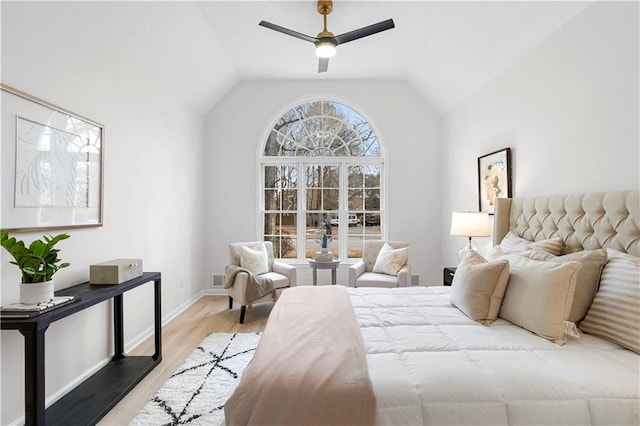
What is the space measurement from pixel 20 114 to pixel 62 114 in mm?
333

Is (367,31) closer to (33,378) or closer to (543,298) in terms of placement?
(543,298)

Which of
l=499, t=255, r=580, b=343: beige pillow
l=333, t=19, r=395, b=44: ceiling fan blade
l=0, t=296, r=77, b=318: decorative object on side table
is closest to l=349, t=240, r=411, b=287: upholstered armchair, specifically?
l=499, t=255, r=580, b=343: beige pillow

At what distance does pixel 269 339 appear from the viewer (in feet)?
5.40

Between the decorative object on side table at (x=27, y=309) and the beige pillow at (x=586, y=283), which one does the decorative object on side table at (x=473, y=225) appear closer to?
the beige pillow at (x=586, y=283)

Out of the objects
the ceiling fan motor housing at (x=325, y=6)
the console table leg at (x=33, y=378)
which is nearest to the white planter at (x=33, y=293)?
the console table leg at (x=33, y=378)

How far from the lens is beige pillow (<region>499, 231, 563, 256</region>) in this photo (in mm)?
2365

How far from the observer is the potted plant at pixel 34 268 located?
5.63ft

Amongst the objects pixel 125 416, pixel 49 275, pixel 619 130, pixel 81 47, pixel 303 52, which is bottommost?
pixel 125 416

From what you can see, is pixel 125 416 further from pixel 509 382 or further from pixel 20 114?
pixel 509 382

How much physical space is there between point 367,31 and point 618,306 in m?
2.48

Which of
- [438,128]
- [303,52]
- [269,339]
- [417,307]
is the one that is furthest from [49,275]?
[438,128]

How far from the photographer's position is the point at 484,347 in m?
1.54

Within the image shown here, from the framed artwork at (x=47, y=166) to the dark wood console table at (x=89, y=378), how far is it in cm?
53

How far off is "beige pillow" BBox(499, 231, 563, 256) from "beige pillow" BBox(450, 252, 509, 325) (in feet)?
2.10
